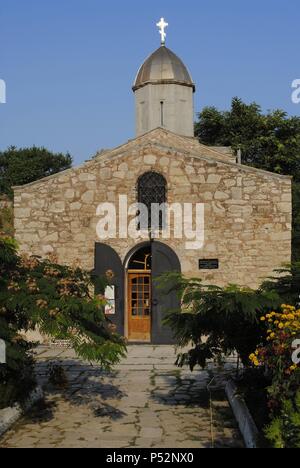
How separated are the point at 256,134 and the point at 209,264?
80.1 feet

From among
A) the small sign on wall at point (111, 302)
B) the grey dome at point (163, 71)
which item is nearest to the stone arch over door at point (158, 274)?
the small sign on wall at point (111, 302)

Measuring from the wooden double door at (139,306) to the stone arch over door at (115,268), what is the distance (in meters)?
0.49

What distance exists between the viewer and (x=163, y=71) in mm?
24375

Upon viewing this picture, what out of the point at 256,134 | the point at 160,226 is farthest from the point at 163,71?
the point at 256,134

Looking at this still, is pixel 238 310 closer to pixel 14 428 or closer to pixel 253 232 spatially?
pixel 14 428

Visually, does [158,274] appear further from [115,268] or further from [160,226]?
[160,226]

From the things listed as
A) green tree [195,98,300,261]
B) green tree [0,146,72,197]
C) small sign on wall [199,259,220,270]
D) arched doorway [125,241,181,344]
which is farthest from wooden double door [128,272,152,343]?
green tree [0,146,72,197]

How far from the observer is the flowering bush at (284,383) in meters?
5.58

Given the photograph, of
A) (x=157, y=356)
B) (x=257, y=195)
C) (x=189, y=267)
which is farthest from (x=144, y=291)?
(x=257, y=195)

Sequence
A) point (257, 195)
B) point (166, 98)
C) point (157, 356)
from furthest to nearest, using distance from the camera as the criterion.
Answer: point (166, 98) → point (257, 195) → point (157, 356)

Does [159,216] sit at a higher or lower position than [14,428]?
higher

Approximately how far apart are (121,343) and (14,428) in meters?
1.80

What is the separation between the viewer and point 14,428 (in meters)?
7.73

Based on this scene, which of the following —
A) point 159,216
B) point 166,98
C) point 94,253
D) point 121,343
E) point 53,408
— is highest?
point 166,98
